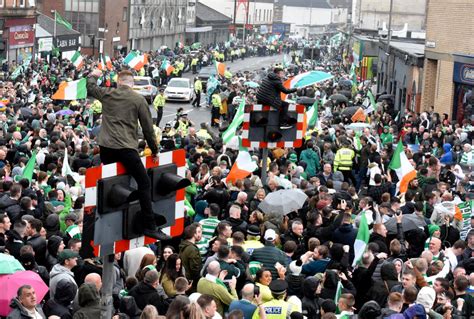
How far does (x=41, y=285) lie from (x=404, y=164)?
969 centimetres

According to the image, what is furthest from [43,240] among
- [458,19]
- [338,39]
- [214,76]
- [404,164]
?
[338,39]

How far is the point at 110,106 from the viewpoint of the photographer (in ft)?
23.6

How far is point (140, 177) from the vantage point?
6926 mm

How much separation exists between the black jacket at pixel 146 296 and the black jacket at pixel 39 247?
205 centimetres

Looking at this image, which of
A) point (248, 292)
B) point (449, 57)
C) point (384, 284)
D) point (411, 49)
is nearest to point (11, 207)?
point (248, 292)

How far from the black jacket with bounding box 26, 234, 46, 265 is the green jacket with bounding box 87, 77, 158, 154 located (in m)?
5.22

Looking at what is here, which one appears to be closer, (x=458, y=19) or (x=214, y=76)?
(x=458, y=19)

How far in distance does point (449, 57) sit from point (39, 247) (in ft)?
94.8

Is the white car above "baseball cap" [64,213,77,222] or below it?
below

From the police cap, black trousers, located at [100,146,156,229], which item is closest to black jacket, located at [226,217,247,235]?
the police cap

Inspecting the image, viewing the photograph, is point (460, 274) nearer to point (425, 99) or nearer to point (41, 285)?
point (41, 285)

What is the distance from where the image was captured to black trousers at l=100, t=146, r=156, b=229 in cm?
692

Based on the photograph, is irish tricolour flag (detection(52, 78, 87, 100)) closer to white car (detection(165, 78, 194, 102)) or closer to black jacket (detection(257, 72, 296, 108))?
black jacket (detection(257, 72, 296, 108))

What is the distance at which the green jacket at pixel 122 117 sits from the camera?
7098 mm
